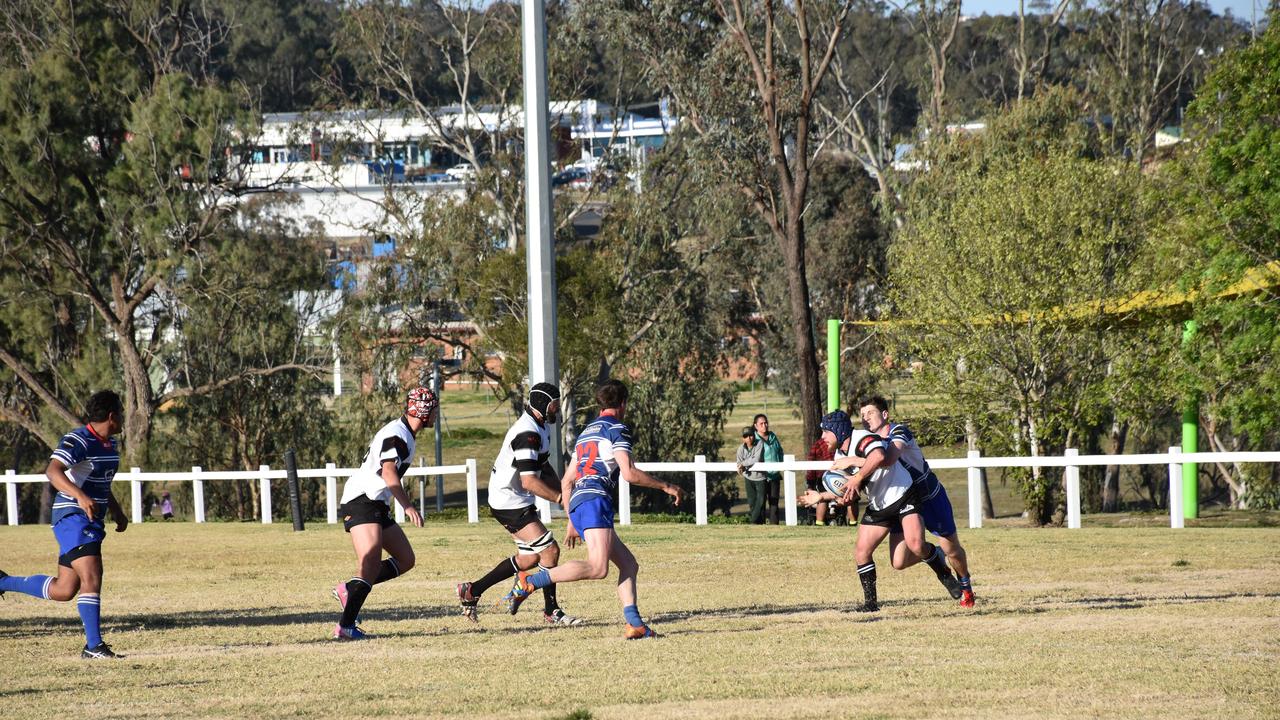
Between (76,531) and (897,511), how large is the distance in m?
6.04

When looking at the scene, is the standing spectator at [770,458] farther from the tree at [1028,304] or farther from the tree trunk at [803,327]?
the tree trunk at [803,327]

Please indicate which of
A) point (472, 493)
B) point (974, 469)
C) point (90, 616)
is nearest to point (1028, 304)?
point (974, 469)

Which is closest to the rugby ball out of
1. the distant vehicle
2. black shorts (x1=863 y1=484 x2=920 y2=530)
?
black shorts (x1=863 y1=484 x2=920 y2=530)

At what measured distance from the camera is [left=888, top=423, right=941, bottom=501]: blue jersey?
12.1m

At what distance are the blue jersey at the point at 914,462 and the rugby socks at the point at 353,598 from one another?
407cm

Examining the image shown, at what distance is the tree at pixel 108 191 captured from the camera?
40438 millimetres

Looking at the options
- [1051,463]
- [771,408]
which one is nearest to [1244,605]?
[1051,463]

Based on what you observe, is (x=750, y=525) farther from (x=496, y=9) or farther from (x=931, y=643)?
(x=496, y=9)

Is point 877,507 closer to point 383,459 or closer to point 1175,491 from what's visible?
point 383,459

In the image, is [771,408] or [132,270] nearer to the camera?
[132,270]

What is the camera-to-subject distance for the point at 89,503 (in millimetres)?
10586

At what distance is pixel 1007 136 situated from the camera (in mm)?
44812

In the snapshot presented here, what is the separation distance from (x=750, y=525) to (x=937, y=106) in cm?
2832

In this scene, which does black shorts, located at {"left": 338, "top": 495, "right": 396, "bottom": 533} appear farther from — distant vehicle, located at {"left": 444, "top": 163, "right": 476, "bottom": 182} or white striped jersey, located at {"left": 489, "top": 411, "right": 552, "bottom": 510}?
distant vehicle, located at {"left": 444, "top": 163, "right": 476, "bottom": 182}
